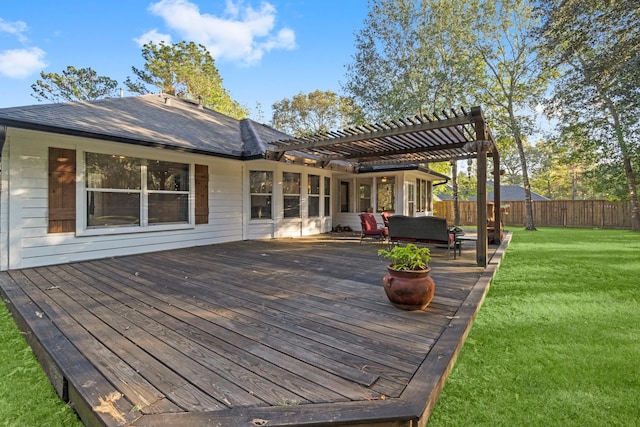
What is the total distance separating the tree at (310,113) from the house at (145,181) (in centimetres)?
1444

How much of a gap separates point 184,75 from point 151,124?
18550 mm

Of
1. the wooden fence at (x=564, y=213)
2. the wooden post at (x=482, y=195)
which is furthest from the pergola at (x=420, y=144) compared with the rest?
the wooden fence at (x=564, y=213)

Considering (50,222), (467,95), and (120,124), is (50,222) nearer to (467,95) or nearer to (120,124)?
(120,124)

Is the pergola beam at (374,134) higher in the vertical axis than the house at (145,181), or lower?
higher

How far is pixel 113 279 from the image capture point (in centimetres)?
453

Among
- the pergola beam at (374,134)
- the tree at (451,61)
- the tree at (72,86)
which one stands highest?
the tree at (72,86)

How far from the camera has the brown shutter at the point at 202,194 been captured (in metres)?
7.81

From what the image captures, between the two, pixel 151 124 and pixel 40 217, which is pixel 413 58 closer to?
pixel 151 124

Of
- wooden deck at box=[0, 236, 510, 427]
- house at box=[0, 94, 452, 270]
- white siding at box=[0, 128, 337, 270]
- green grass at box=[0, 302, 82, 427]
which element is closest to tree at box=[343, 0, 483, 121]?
house at box=[0, 94, 452, 270]

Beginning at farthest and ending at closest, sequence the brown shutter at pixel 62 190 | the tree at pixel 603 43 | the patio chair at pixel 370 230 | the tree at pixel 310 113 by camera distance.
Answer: the tree at pixel 310 113, the patio chair at pixel 370 230, the tree at pixel 603 43, the brown shutter at pixel 62 190

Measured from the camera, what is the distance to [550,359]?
2.43 meters

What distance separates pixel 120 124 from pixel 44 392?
575cm

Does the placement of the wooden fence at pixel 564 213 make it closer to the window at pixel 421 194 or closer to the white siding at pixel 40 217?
the window at pixel 421 194

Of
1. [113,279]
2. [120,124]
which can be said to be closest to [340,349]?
[113,279]
